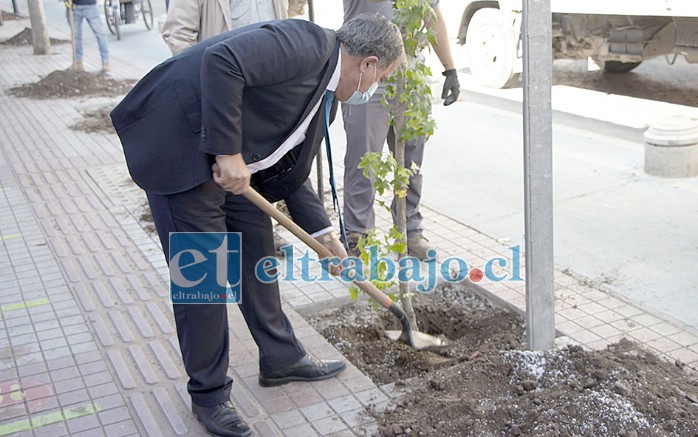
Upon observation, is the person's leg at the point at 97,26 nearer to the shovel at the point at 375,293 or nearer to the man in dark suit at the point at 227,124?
the shovel at the point at 375,293

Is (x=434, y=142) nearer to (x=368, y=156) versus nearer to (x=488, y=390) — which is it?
(x=368, y=156)

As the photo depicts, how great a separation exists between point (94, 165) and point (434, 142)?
3.17 metres

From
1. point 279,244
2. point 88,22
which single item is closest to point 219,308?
point 279,244

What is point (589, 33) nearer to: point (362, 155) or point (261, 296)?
point (362, 155)

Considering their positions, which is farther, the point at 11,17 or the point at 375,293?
the point at 11,17

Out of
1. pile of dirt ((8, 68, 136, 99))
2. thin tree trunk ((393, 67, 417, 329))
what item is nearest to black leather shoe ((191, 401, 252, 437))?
thin tree trunk ((393, 67, 417, 329))

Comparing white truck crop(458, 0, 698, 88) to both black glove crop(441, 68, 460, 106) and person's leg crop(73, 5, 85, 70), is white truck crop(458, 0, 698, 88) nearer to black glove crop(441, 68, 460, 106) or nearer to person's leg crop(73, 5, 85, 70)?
black glove crop(441, 68, 460, 106)

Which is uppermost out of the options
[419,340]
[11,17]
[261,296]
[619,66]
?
[261,296]

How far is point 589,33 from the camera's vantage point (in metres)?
9.48

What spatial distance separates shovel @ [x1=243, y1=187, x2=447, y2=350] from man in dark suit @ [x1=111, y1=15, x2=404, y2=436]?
0.14m

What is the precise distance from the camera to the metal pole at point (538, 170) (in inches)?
126

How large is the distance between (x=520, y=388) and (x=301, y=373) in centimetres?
97

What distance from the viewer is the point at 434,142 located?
7.89 meters

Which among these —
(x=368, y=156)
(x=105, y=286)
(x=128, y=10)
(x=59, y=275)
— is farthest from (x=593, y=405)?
(x=128, y=10)
